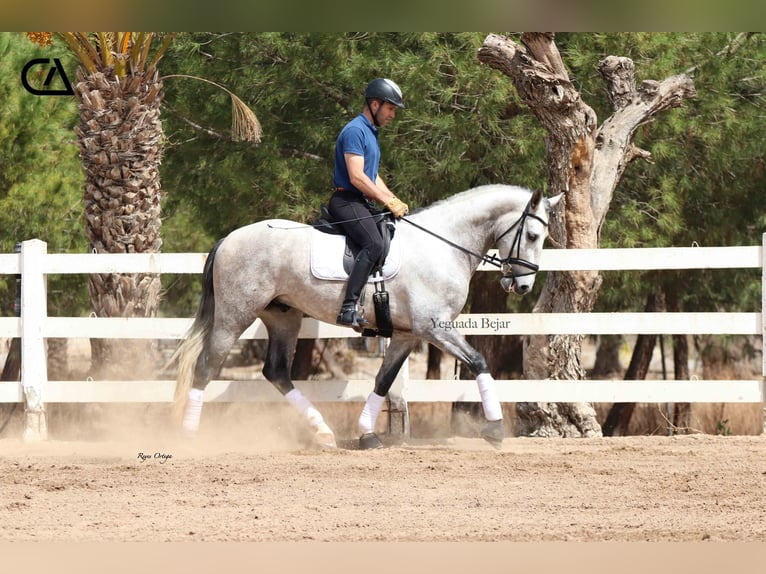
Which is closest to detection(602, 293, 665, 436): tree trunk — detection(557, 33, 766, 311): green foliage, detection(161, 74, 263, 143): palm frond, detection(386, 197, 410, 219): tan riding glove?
detection(557, 33, 766, 311): green foliage

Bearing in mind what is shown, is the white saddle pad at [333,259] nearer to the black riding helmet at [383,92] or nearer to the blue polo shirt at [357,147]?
the blue polo shirt at [357,147]

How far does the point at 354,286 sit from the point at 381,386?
0.95m

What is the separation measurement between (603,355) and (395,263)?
13.9 meters

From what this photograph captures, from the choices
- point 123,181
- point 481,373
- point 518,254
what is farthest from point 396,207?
point 123,181

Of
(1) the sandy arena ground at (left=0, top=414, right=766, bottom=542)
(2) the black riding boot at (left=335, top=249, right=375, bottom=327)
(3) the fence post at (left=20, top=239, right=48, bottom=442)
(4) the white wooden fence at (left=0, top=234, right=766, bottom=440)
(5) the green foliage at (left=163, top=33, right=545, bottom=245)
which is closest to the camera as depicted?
(1) the sandy arena ground at (left=0, top=414, right=766, bottom=542)

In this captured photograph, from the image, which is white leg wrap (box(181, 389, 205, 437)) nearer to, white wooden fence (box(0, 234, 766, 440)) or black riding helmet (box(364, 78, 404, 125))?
white wooden fence (box(0, 234, 766, 440))

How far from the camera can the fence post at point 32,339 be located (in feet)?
27.8

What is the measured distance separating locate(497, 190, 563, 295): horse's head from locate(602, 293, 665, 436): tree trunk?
7.91 m

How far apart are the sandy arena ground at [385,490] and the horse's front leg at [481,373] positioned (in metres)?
0.21

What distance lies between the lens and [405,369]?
8.56m

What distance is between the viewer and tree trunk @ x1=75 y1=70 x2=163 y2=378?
992 cm

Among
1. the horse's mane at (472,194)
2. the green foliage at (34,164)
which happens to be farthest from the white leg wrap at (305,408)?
the green foliage at (34,164)
